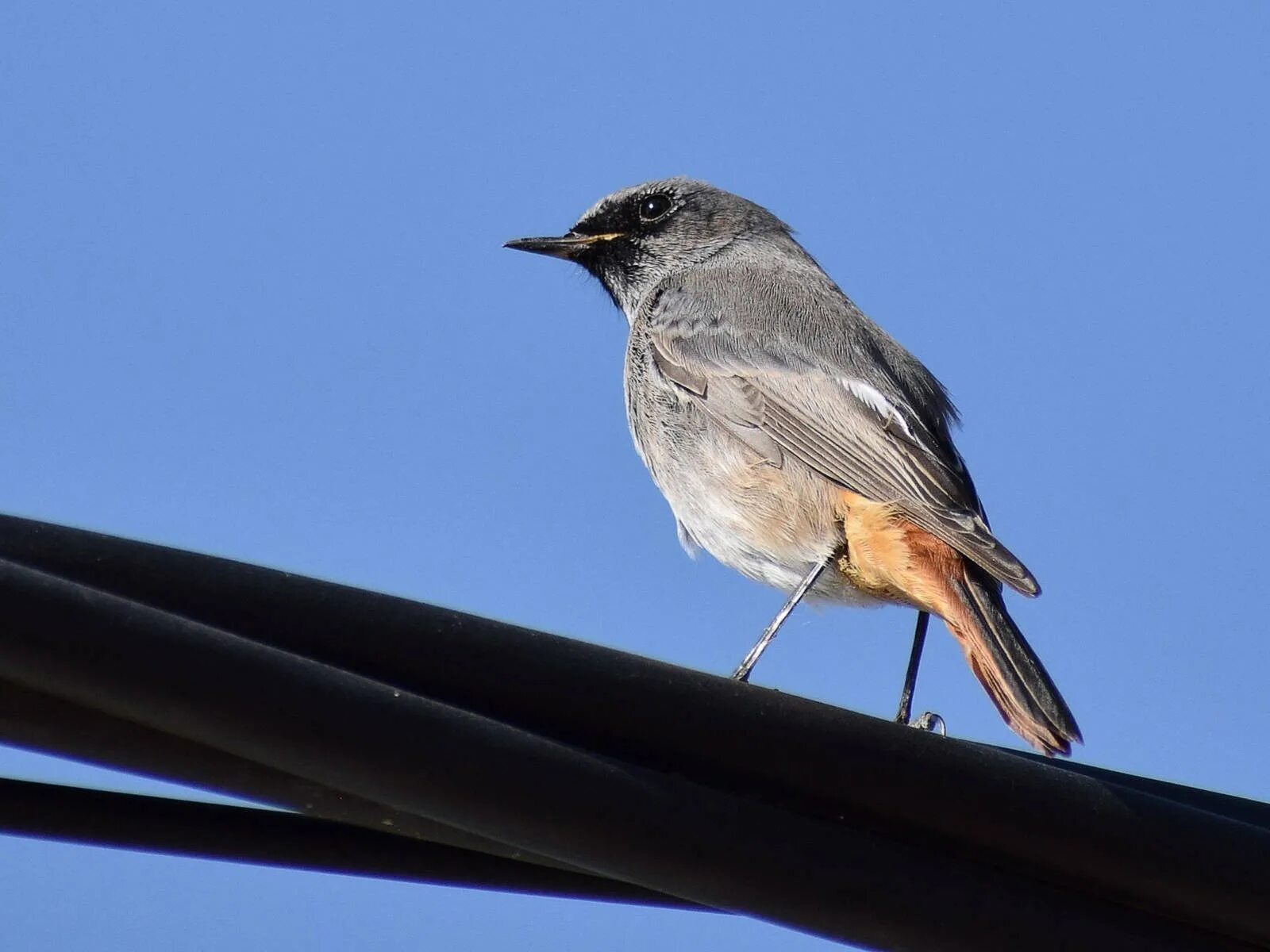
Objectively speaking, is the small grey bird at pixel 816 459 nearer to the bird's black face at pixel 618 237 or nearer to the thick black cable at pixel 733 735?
the bird's black face at pixel 618 237

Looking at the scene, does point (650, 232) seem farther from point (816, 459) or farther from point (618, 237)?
point (816, 459)

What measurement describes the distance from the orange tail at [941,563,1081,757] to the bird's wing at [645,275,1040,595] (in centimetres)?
12

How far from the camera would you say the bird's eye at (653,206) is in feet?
28.1

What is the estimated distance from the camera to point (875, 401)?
629 cm

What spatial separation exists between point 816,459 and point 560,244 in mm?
2800

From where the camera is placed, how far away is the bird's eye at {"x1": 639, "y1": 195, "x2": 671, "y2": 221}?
855 cm

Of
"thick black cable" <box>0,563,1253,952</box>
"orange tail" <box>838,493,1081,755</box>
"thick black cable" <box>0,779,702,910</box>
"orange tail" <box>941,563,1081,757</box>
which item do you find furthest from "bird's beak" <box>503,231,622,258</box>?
"thick black cable" <box>0,563,1253,952</box>

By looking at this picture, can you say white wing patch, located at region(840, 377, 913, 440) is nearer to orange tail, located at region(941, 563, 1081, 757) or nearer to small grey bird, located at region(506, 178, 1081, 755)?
small grey bird, located at region(506, 178, 1081, 755)

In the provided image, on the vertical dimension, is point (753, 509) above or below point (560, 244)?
below

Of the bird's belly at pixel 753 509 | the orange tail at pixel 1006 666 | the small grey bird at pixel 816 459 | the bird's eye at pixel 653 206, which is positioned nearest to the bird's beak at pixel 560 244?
the bird's eye at pixel 653 206

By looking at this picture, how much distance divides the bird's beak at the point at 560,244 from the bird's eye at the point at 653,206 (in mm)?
224

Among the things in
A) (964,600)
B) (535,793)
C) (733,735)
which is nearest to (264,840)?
(535,793)

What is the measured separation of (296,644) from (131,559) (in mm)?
278

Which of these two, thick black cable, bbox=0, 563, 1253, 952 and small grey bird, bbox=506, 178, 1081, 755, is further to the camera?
small grey bird, bbox=506, 178, 1081, 755
